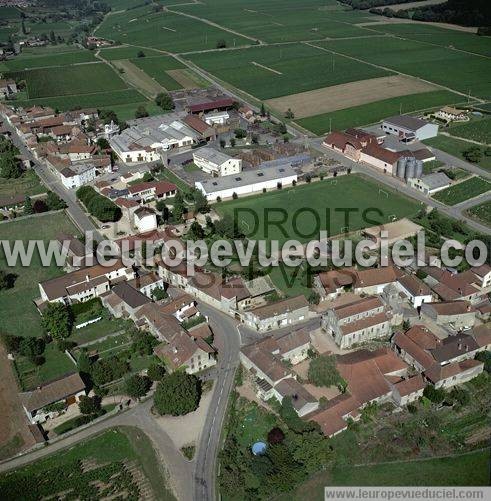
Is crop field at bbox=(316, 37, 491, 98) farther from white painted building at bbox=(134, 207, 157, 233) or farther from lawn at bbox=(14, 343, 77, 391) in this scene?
lawn at bbox=(14, 343, 77, 391)

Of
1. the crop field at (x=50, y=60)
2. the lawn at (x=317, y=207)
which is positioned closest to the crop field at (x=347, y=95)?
the lawn at (x=317, y=207)

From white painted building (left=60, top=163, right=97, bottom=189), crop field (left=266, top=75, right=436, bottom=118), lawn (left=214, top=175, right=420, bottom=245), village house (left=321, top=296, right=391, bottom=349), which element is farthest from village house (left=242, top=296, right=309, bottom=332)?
crop field (left=266, top=75, right=436, bottom=118)

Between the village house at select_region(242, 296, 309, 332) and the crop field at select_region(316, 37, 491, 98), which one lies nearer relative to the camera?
the village house at select_region(242, 296, 309, 332)

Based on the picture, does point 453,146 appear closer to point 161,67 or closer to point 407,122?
point 407,122

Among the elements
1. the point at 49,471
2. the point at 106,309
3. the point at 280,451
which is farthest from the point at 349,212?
the point at 49,471

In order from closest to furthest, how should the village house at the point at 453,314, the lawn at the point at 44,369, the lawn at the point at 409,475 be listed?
1. the lawn at the point at 409,475
2. the lawn at the point at 44,369
3. the village house at the point at 453,314

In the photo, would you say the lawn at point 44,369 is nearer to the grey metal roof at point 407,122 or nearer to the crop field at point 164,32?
the grey metal roof at point 407,122
